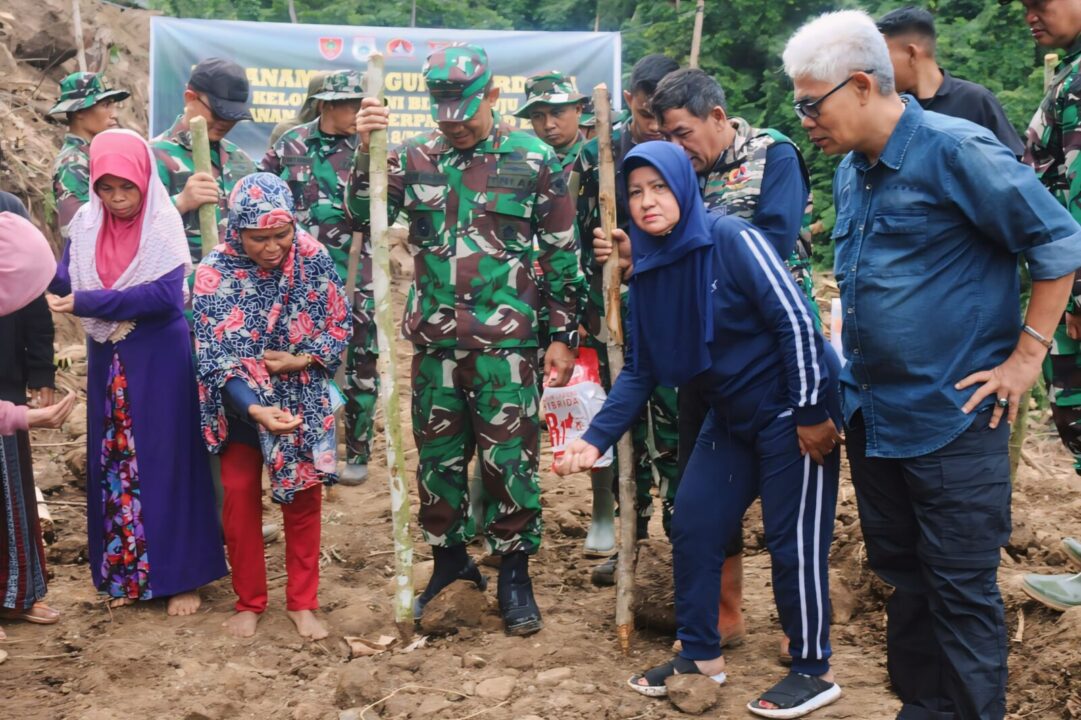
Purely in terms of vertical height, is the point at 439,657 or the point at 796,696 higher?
the point at 796,696

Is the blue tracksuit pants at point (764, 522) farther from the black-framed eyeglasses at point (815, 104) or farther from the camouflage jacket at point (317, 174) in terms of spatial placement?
the camouflage jacket at point (317, 174)

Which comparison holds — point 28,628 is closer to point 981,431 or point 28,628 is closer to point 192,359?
point 192,359

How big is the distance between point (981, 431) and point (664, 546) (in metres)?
1.88

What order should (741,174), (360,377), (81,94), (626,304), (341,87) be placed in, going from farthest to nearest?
1. (360,377)
2. (341,87)
3. (81,94)
4. (626,304)
5. (741,174)

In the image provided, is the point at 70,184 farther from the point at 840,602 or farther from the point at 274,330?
the point at 840,602

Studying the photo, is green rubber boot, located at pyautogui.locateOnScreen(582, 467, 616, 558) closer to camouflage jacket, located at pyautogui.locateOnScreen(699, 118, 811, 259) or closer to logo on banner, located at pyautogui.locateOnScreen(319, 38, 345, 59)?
camouflage jacket, located at pyautogui.locateOnScreen(699, 118, 811, 259)

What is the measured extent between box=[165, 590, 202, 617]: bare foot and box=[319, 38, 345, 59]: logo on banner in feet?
22.7

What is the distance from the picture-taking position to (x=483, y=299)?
13.9ft

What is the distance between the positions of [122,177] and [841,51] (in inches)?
113

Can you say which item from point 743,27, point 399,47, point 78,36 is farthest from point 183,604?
point 743,27

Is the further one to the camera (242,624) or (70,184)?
(70,184)

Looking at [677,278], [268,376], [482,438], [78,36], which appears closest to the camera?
[677,278]

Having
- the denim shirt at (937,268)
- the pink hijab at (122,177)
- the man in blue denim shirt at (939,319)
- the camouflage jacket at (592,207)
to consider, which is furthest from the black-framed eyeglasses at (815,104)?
the pink hijab at (122,177)

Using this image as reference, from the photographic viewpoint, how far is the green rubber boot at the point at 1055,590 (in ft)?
13.3
